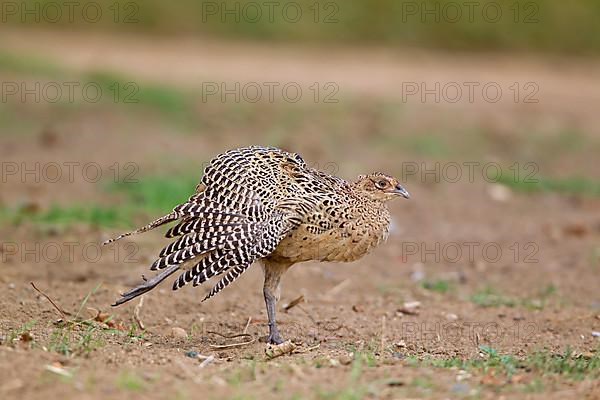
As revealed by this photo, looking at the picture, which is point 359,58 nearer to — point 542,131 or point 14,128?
point 542,131

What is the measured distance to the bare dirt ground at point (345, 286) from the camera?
17.1 ft

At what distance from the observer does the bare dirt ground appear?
5207mm

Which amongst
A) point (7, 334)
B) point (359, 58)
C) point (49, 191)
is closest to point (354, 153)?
point (49, 191)

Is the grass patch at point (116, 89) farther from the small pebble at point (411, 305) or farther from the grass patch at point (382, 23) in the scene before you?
the small pebble at point (411, 305)

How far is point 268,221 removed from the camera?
253 inches

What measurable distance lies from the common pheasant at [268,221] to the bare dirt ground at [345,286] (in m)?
0.46

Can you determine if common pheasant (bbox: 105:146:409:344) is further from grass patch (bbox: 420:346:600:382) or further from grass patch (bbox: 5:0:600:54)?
grass patch (bbox: 5:0:600:54)

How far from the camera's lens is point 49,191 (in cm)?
1120

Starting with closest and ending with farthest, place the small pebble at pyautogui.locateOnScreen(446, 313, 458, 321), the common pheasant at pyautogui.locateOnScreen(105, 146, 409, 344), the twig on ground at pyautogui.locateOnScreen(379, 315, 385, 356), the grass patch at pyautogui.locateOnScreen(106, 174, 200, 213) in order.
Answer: the twig on ground at pyautogui.locateOnScreen(379, 315, 385, 356) < the common pheasant at pyautogui.locateOnScreen(105, 146, 409, 344) < the small pebble at pyautogui.locateOnScreen(446, 313, 458, 321) < the grass patch at pyautogui.locateOnScreen(106, 174, 200, 213)

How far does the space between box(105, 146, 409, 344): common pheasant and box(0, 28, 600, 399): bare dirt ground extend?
0.46 meters

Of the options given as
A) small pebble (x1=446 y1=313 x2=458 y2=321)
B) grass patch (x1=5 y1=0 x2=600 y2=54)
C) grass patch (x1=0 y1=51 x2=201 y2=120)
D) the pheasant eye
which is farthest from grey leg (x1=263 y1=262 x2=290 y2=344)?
grass patch (x1=5 y1=0 x2=600 y2=54)

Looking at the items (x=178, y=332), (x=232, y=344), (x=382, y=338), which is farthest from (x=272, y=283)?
(x=382, y=338)

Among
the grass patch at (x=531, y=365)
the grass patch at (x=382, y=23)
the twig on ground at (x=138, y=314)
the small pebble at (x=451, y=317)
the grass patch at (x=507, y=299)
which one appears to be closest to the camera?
the grass patch at (x=531, y=365)

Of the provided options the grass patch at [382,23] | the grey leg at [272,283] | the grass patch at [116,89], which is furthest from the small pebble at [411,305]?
the grass patch at [382,23]
